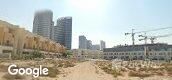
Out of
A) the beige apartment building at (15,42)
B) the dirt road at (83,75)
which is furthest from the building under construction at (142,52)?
the dirt road at (83,75)

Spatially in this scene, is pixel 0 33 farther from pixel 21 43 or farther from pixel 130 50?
pixel 130 50

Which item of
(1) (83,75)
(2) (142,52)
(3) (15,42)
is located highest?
(3) (15,42)

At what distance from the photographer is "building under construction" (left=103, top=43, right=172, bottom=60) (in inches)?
6348

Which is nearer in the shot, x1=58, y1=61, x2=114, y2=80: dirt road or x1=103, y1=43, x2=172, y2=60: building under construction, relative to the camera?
x1=58, y1=61, x2=114, y2=80: dirt road

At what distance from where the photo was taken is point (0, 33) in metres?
80.8

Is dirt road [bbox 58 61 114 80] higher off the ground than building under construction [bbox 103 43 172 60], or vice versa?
building under construction [bbox 103 43 172 60]

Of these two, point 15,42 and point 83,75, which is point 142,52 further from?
point 83,75

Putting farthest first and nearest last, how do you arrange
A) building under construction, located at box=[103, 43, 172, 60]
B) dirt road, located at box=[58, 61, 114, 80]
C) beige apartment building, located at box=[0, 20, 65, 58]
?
building under construction, located at box=[103, 43, 172, 60], beige apartment building, located at box=[0, 20, 65, 58], dirt road, located at box=[58, 61, 114, 80]

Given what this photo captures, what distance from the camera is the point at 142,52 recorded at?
17312 cm

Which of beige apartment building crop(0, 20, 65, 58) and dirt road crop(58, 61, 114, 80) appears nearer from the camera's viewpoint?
dirt road crop(58, 61, 114, 80)

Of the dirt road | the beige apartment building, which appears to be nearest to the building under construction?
the beige apartment building

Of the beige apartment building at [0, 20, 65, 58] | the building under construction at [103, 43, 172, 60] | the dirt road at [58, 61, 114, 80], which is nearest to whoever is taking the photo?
the dirt road at [58, 61, 114, 80]

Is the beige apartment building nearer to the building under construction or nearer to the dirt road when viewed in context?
the dirt road

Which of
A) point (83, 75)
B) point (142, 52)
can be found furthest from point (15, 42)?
point (142, 52)
